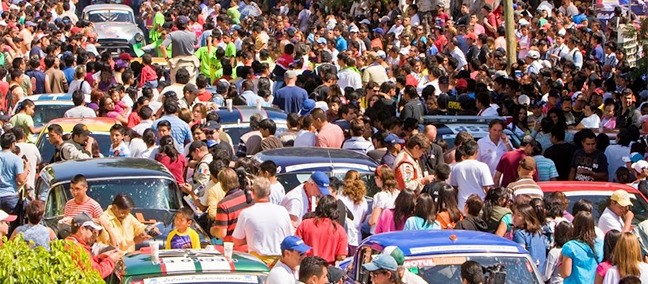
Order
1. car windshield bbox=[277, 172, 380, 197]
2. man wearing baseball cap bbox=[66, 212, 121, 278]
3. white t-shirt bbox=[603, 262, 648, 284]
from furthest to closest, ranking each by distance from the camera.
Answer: car windshield bbox=[277, 172, 380, 197]
man wearing baseball cap bbox=[66, 212, 121, 278]
white t-shirt bbox=[603, 262, 648, 284]

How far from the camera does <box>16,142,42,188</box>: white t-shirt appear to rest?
17.5 m

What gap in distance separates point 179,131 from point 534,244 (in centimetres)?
715

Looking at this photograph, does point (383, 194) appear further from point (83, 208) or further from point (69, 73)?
point (69, 73)

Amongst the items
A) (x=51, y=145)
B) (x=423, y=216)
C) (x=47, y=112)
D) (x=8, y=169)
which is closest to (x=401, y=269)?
(x=423, y=216)

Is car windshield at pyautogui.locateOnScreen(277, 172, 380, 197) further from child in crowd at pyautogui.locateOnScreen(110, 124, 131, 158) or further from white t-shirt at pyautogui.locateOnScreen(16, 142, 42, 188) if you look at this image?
white t-shirt at pyautogui.locateOnScreen(16, 142, 42, 188)

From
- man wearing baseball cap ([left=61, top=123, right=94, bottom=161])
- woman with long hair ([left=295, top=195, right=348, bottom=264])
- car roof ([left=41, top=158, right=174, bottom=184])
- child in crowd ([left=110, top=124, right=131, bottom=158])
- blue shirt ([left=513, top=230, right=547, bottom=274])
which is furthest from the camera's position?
child in crowd ([left=110, top=124, right=131, bottom=158])

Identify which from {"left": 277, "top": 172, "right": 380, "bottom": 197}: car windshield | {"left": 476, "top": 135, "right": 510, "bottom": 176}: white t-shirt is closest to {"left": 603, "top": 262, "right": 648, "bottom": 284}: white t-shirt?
{"left": 277, "top": 172, "right": 380, "bottom": 197}: car windshield

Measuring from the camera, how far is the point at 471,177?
50.4ft

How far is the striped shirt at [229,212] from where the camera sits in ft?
45.1

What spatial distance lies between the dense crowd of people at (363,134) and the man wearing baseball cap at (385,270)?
0.01 metres

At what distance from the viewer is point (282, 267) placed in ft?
35.8

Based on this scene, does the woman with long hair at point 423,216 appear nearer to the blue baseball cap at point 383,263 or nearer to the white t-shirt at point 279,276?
the white t-shirt at point 279,276

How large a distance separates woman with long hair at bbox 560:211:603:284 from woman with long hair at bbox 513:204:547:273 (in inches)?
22.6

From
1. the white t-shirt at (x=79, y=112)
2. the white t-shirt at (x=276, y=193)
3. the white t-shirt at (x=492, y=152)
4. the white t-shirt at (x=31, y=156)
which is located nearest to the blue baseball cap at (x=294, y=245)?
the white t-shirt at (x=276, y=193)
